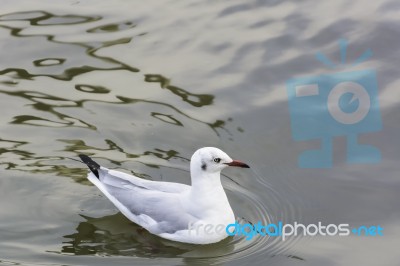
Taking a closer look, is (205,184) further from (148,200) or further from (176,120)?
(176,120)

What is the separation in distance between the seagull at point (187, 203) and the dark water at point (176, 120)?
0.47 feet

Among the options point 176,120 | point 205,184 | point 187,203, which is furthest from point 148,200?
point 176,120

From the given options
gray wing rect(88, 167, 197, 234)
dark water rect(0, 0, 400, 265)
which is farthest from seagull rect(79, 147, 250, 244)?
dark water rect(0, 0, 400, 265)

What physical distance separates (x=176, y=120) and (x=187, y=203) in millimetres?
1907

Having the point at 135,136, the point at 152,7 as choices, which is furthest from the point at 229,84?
the point at 152,7

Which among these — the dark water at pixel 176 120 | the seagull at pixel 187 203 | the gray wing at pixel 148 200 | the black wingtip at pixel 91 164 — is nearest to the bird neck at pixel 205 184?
the seagull at pixel 187 203

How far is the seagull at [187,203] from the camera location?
23.4 ft

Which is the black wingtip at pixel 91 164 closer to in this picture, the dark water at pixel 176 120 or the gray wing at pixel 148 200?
the gray wing at pixel 148 200

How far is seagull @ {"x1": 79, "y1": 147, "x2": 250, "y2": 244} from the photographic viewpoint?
7.14 m

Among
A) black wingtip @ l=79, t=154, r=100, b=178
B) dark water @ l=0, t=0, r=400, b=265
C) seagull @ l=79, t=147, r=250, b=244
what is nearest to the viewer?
seagull @ l=79, t=147, r=250, b=244

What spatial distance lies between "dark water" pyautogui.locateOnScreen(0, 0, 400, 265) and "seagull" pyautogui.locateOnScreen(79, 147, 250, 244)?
0.47ft

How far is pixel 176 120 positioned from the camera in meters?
9.02

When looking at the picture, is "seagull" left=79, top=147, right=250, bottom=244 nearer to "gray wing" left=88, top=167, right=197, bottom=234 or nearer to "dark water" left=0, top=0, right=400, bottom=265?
"gray wing" left=88, top=167, right=197, bottom=234

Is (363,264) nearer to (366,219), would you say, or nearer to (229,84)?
(366,219)
